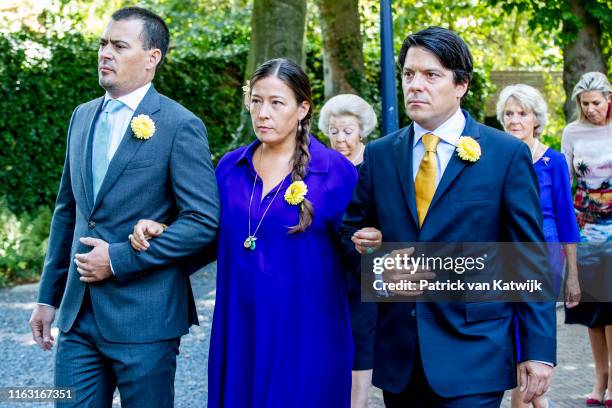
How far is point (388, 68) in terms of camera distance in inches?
346

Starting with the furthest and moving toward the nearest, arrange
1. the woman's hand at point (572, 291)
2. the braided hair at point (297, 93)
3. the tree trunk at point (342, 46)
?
the tree trunk at point (342, 46) → the woman's hand at point (572, 291) → the braided hair at point (297, 93)

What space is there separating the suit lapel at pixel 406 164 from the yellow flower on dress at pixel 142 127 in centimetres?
108

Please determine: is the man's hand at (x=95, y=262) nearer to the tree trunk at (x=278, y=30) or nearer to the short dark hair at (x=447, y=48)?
the short dark hair at (x=447, y=48)

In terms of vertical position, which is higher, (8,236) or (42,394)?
(8,236)

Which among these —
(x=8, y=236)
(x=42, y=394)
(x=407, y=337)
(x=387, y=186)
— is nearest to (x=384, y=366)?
(x=407, y=337)

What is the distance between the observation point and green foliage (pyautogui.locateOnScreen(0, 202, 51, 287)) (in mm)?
11555

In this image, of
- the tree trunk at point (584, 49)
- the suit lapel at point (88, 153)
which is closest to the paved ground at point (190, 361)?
the suit lapel at point (88, 153)

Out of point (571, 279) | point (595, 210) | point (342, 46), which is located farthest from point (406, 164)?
point (342, 46)

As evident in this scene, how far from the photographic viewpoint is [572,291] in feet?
20.3

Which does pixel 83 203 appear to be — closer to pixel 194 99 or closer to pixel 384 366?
pixel 384 366

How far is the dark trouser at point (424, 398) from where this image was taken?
338cm

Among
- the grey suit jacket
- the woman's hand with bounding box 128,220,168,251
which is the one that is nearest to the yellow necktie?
the grey suit jacket

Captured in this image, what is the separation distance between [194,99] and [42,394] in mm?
11254

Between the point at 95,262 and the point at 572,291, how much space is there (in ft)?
12.3
